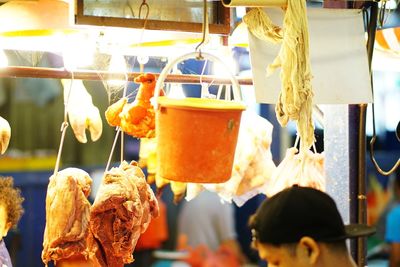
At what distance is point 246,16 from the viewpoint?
10.2ft

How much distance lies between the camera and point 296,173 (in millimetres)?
3842

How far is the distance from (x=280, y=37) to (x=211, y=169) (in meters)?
0.67

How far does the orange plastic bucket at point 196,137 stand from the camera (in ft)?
8.81

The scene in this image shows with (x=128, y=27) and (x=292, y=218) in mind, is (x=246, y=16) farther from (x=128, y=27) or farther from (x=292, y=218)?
(x=292, y=218)

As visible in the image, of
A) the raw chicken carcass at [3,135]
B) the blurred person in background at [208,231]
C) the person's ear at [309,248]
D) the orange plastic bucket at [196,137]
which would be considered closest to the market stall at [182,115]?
the orange plastic bucket at [196,137]

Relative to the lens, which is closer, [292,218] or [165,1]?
[292,218]

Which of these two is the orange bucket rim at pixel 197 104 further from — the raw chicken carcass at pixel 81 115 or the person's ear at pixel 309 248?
the raw chicken carcass at pixel 81 115

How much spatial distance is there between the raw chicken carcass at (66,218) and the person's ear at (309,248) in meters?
1.14

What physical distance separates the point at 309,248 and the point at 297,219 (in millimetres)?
107

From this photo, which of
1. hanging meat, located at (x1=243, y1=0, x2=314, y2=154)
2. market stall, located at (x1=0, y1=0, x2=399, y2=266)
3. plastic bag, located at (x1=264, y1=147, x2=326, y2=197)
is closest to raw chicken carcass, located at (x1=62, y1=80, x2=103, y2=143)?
market stall, located at (x1=0, y1=0, x2=399, y2=266)

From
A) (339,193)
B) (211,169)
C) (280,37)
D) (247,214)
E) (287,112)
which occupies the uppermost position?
(280,37)

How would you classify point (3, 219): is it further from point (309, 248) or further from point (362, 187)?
point (362, 187)

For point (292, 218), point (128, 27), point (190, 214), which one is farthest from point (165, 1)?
point (190, 214)

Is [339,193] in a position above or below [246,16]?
below
